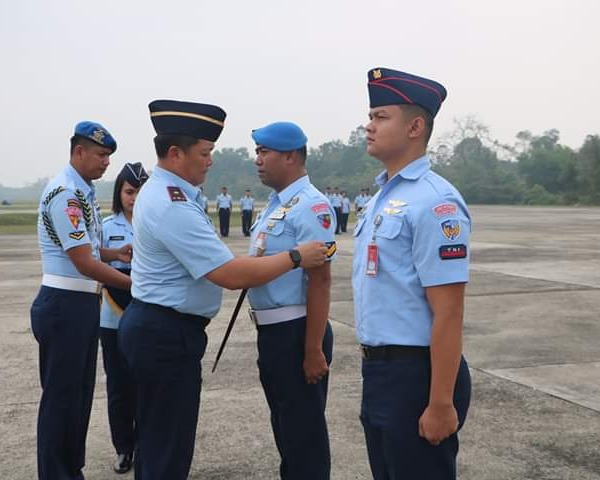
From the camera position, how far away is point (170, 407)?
2457mm

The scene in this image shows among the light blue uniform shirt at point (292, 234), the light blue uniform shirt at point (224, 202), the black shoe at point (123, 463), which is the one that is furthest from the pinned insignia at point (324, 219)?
the light blue uniform shirt at point (224, 202)

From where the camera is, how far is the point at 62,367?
119 inches

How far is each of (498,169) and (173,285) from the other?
77.3 m

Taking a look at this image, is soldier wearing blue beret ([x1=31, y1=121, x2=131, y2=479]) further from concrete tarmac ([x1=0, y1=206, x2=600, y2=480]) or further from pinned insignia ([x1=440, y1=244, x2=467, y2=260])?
pinned insignia ([x1=440, y1=244, x2=467, y2=260])

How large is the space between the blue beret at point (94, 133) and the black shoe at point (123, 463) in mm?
1676

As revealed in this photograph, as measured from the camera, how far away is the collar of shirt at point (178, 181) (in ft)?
8.15

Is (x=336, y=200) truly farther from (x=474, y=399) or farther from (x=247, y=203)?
(x=474, y=399)

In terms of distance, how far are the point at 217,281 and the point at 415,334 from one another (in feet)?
2.47

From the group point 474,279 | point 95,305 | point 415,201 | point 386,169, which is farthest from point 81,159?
point 474,279

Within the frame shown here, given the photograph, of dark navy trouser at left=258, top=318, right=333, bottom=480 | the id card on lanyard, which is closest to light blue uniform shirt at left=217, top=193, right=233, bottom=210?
dark navy trouser at left=258, top=318, right=333, bottom=480

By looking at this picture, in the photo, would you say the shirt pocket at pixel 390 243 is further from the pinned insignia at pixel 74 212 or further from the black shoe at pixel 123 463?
the black shoe at pixel 123 463

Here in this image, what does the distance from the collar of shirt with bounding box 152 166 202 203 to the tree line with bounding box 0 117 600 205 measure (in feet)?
130

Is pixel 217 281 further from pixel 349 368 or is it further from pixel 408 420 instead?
pixel 349 368

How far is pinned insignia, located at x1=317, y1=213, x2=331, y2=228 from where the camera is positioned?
109 inches
